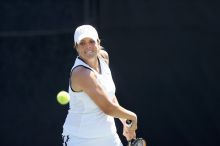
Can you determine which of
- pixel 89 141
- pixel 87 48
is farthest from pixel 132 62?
pixel 89 141

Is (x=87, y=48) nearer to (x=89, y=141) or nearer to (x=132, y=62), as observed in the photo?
(x=89, y=141)

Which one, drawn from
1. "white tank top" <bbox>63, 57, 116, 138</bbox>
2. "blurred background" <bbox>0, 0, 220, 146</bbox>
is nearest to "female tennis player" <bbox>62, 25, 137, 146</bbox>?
"white tank top" <bbox>63, 57, 116, 138</bbox>

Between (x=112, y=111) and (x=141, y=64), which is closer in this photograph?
(x=112, y=111)

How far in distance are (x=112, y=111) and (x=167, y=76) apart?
1.71 m

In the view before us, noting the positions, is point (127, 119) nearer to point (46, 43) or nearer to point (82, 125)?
point (82, 125)

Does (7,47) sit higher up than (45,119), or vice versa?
(7,47)

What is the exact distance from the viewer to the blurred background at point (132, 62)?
5188mm

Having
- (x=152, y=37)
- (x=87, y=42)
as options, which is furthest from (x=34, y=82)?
(x=87, y=42)

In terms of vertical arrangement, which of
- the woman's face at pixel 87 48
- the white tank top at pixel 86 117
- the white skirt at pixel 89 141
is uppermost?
the woman's face at pixel 87 48

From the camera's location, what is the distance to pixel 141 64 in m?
5.27

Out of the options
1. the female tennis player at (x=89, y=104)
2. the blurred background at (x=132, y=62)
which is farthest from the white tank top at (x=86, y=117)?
the blurred background at (x=132, y=62)

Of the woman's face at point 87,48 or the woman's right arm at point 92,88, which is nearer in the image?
the woman's right arm at point 92,88

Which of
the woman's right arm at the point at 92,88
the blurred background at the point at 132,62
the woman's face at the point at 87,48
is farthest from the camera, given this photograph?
the blurred background at the point at 132,62

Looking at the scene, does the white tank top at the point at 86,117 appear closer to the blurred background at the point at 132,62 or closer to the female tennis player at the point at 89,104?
the female tennis player at the point at 89,104
